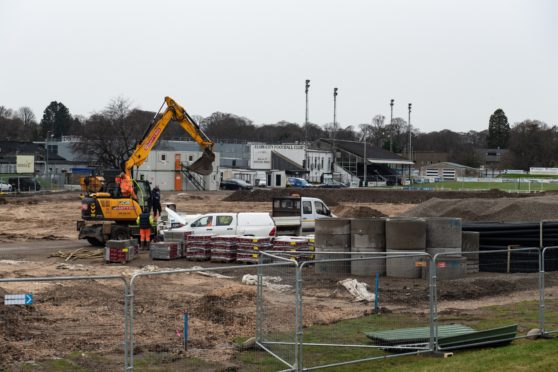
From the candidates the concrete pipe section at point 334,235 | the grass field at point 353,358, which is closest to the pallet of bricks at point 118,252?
the concrete pipe section at point 334,235

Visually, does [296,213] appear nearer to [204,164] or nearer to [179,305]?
[204,164]

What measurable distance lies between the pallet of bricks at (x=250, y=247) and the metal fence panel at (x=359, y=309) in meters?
5.37

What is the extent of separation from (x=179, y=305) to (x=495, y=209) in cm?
2300

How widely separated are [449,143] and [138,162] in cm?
16364

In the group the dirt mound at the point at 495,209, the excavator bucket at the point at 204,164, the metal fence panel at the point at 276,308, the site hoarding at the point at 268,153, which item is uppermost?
the site hoarding at the point at 268,153

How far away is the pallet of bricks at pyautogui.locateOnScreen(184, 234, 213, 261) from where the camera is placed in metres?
25.7

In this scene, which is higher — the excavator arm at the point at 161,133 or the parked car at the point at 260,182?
the excavator arm at the point at 161,133

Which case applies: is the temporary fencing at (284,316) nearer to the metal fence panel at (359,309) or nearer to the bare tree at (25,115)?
the metal fence panel at (359,309)

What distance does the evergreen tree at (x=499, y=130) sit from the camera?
189375mm

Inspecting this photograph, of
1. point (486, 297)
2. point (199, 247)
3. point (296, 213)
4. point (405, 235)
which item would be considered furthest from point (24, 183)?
point (486, 297)

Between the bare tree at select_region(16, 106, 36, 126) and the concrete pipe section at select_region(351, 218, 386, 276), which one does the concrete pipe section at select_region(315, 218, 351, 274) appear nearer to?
the concrete pipe section at select_region(351, 218, 386, 276)

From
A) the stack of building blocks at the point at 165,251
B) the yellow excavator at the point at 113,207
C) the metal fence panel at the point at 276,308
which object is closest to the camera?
the metal fence panel at the point at 276,308

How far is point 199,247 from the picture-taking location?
84.5 ft

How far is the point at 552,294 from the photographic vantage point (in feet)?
56.5
